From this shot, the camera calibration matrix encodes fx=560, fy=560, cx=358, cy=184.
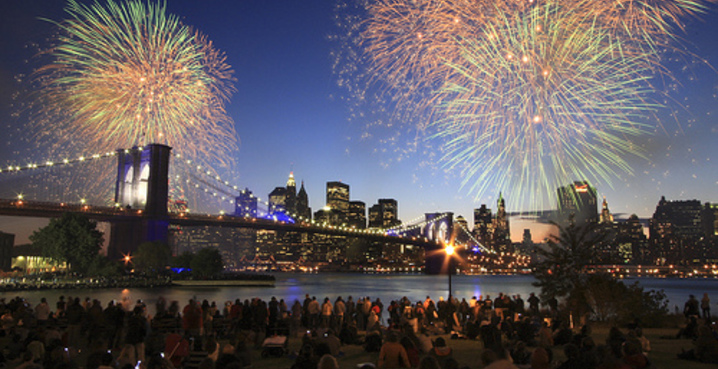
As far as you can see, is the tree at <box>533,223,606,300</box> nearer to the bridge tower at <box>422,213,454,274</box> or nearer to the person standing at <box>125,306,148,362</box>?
the person standing at <box>125,306,148,362</box>

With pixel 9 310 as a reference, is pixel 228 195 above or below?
above

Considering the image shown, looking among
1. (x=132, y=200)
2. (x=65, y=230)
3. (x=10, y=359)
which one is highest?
(x=132, y=200)

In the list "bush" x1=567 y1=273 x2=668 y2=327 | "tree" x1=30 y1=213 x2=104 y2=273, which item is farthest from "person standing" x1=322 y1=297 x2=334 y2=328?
"tree" x1=30 y1=213 x2=104 y2=273

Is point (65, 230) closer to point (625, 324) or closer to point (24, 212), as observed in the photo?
point (24, 212)

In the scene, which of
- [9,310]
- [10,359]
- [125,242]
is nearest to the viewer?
[10,359]

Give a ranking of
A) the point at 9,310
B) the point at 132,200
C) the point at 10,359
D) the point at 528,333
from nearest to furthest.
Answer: the point at 10,359 < the point at 528,333 < the point at 9,310 < the point at 132,200

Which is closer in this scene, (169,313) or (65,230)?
(169,313)

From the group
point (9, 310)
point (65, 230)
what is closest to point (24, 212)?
point (65, 230)
